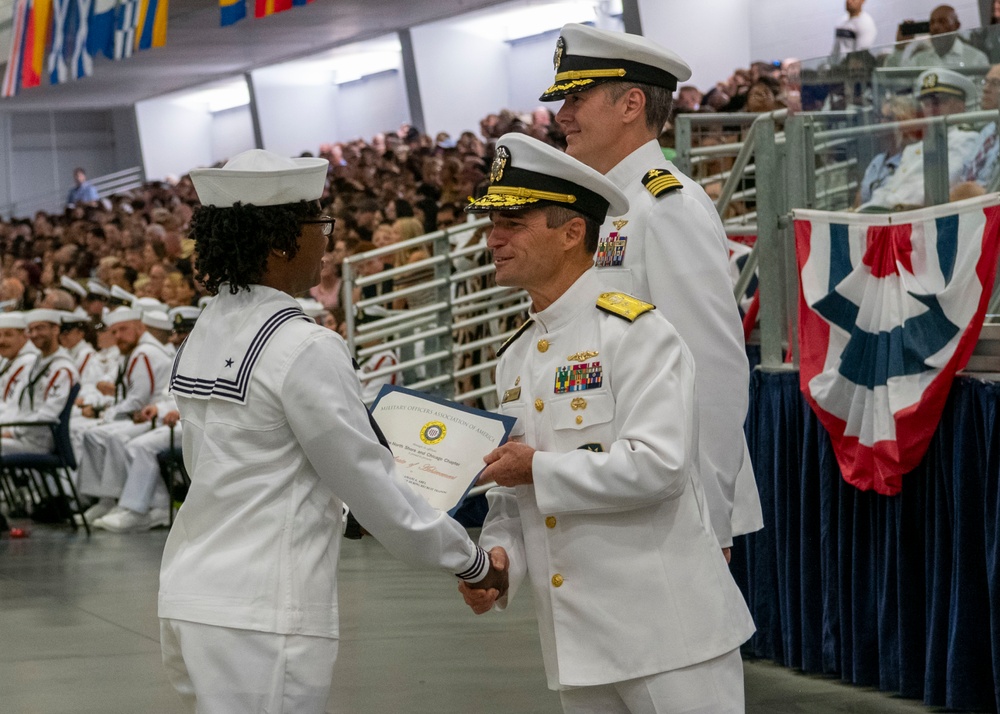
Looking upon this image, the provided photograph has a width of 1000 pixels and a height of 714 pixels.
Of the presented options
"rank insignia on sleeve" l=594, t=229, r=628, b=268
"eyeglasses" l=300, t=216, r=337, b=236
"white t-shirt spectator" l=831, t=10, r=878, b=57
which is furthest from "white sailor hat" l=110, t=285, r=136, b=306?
"eyeglasses" l=300, t=216, r=337, b=236

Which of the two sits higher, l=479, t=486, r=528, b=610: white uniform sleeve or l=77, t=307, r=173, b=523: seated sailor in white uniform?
l=479, t=486, r=528, b=610: white uniform sleeve

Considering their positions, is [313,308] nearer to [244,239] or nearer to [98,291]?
[98,291]

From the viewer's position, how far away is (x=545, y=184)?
7.38 feet

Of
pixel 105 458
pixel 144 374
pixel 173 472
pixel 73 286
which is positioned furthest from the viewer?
pixel 73 286

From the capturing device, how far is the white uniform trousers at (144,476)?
9.01 m

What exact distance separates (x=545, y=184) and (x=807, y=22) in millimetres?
11172

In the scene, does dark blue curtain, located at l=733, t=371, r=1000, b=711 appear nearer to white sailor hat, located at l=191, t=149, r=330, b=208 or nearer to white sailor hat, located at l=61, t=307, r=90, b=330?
white sailor hat, located at l=191, t=149, r=330, b=208

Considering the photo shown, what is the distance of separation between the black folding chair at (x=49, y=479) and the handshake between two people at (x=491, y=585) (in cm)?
700

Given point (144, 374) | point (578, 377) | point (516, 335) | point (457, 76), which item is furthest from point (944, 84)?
point (457, 76)

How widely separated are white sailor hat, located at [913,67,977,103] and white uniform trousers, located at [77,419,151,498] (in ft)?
21.0

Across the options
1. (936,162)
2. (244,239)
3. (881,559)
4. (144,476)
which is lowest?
(144,476)

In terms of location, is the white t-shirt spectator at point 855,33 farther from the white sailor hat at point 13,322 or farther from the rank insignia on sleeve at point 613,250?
the rank insignia on sleeve at point 613,250

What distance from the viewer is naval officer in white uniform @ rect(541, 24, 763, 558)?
271 centimetres

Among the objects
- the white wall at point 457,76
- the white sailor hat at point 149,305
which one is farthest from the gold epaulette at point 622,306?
the white wall at point 457,76
